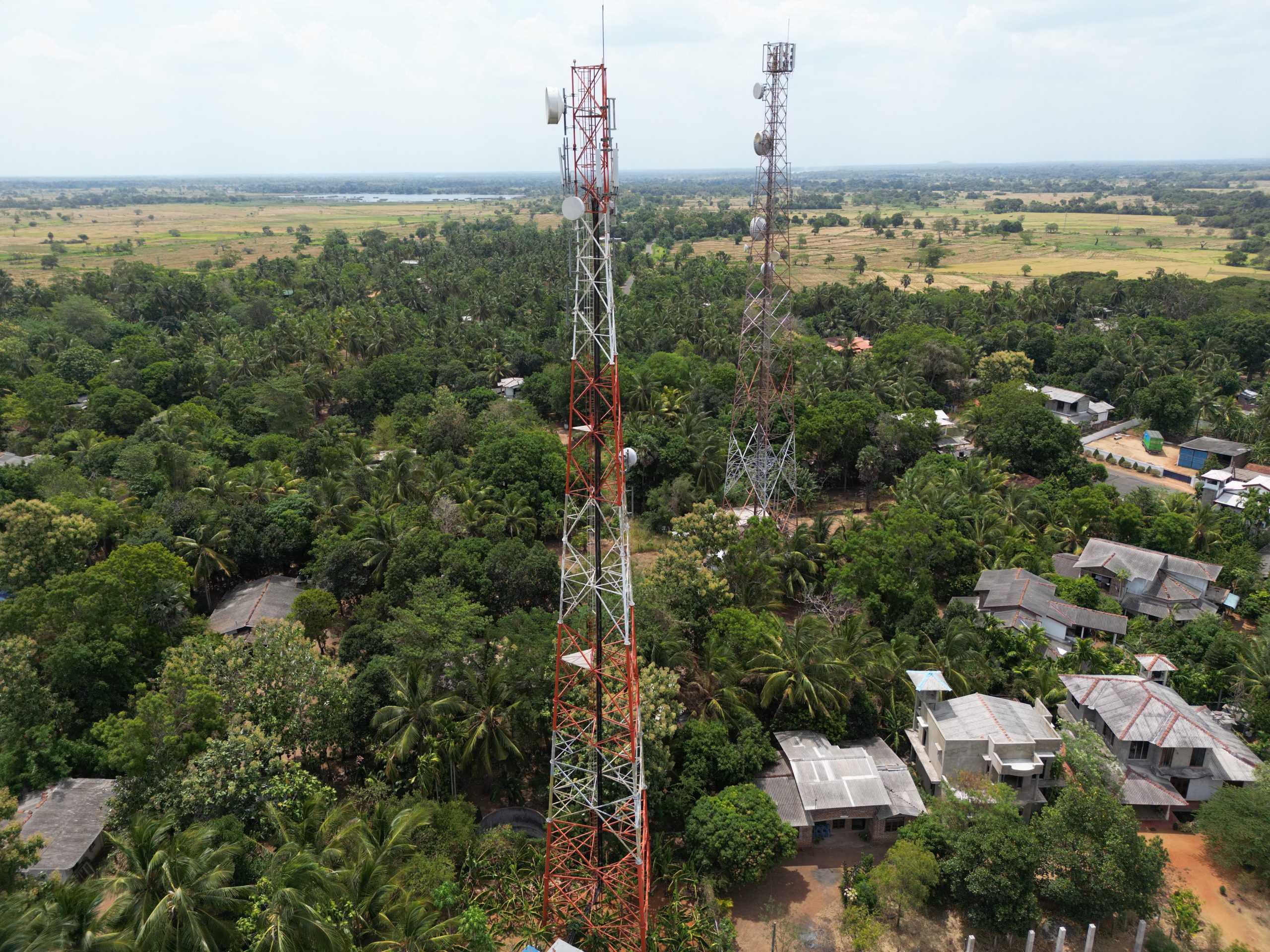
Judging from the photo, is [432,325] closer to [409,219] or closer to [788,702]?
[788,702]

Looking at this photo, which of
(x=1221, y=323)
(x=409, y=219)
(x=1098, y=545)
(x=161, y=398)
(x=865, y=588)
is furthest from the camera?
(x=409, y=219)

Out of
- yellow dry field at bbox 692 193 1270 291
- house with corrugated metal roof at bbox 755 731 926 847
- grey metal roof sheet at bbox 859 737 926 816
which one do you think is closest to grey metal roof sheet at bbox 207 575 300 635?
house with corrugated metal roof at bbox 755 731 926 847

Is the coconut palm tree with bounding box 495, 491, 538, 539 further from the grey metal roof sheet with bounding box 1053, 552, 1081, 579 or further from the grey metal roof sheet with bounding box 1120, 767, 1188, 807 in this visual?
the grey metal roof sheet with bounding box 1120, 767, 1188, 807

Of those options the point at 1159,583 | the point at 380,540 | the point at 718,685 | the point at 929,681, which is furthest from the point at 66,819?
the point at 1159,583

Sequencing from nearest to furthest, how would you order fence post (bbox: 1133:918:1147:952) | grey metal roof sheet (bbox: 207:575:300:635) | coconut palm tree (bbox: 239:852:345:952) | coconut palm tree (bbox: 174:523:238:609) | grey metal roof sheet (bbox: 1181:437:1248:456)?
coconut palm tree (bbox: 239:852:345:952) < fence post (bbox: 1133:918:1147:952) < grey metal roof sheet (bbox: 207:575:300:635) < coconut palm tree (bbox: 174:523:238:609) < grey metal roof sheet (bbox: 1181:437:1248:456)

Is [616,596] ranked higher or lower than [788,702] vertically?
higher

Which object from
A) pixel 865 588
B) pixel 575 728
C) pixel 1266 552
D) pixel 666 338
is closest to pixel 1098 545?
pixel 1266 552

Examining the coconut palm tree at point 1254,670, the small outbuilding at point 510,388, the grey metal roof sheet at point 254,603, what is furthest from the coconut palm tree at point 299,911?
the small outbuilding at point 510,388
